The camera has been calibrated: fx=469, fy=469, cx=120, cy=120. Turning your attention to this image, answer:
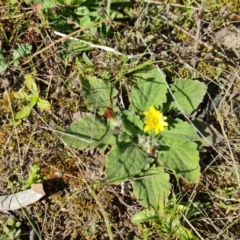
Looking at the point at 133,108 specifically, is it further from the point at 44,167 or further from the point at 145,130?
the point at 44,167

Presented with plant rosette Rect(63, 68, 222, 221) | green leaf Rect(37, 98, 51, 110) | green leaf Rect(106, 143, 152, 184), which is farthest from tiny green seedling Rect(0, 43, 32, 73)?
green leaf Rect(106, 143, 152, 184)

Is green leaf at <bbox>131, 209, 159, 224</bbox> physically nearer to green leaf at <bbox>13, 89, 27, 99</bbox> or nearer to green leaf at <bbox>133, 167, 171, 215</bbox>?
green leaf at <bbox>133, 167, 171, 215</bbox>

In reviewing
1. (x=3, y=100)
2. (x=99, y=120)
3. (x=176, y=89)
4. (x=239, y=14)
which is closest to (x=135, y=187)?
(x=99, y=120)

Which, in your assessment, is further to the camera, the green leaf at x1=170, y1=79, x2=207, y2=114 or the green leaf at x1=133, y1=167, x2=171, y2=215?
the green leaf at x1=170, y1=79, x2=207, y2=114

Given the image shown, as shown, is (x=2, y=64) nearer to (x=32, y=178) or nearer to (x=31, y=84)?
(x=31, y=84)

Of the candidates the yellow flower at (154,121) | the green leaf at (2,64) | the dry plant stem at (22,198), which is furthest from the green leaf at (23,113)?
the yellow flower at (154,121)
